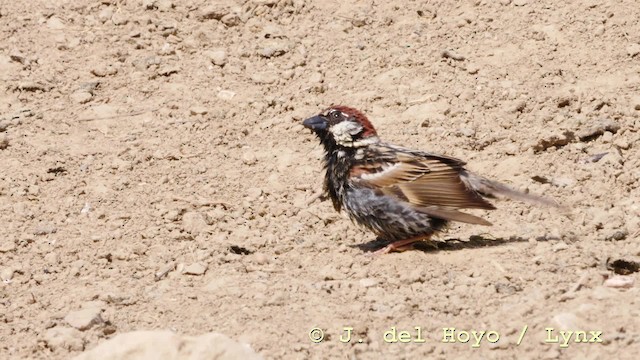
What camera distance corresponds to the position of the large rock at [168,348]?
566 cm

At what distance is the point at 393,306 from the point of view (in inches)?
258

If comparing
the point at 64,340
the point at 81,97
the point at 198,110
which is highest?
the point at 198,110

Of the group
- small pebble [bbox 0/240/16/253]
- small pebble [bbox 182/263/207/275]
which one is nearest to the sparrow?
small pebble [bbox 182/263/207/275]

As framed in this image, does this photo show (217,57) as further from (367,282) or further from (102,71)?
(367,282)

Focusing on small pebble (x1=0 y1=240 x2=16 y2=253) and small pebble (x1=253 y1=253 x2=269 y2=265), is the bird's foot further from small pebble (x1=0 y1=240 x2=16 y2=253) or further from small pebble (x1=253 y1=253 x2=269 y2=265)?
small pebble (x1=0 y1=240 x2=16 y2=253)

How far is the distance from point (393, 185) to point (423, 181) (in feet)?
0.68

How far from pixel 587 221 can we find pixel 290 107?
9.54ft

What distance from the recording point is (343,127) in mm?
7891

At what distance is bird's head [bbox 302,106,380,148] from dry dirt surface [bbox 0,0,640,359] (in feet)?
2.25

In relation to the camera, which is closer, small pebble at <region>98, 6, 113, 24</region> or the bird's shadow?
the bird's shadow

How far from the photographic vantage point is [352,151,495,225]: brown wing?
24.8 ft

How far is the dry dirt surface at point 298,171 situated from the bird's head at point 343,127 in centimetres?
69

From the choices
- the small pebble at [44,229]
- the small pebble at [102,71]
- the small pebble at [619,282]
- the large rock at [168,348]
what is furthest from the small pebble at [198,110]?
the small pebble at [619,282]

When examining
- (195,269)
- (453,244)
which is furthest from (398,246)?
(195,269)
